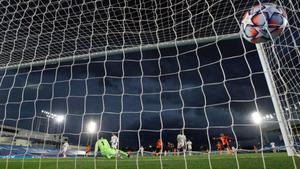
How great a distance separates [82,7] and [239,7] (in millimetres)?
3623

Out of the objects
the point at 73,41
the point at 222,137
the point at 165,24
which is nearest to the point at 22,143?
the point at 222,137

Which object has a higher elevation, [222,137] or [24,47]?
[24,47]

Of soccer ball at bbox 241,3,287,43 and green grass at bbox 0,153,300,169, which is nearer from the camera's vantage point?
soccer ball at bbox 241,3,287,43

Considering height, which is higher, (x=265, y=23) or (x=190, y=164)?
(x=265, y=23)

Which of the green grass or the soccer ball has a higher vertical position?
the soccer ball

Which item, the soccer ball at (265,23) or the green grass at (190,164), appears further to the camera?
the green grass at (190,164)

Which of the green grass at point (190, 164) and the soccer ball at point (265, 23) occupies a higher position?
the soccer ball at point (265, 23)

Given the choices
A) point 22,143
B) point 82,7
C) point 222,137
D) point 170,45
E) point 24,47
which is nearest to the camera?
point 170,45

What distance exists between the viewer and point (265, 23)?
327cm

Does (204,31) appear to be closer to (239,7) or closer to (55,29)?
A: (239,7)

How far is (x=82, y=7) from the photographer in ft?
19.2

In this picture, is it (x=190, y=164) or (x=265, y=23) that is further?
(x=190, y=164)

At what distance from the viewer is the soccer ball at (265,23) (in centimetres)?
327

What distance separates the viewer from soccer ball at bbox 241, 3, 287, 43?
3.27 m
